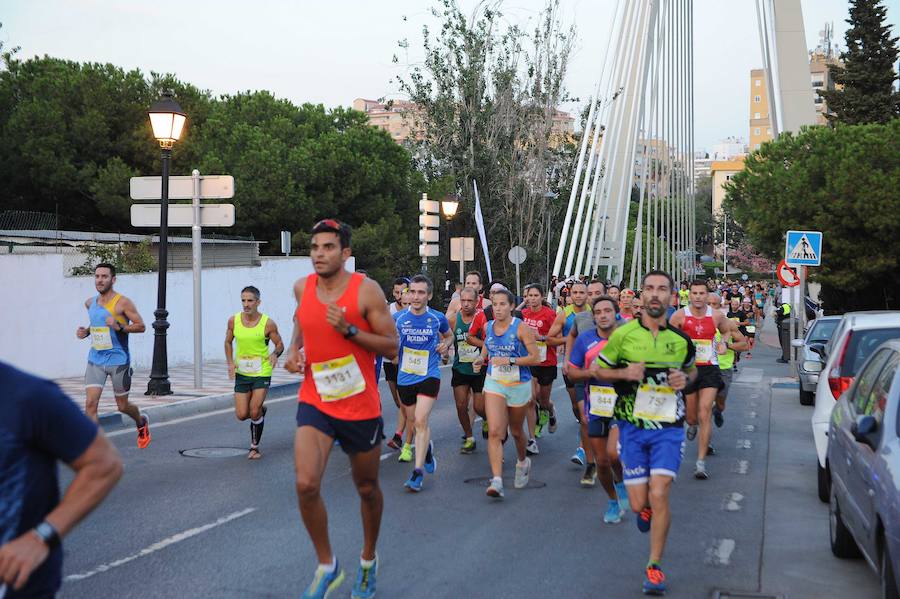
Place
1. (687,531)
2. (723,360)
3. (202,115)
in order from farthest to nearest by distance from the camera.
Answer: (202,115) → (723,360) → (687,531)

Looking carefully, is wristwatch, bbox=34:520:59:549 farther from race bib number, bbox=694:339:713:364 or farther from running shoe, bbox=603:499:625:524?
race bib number, bbox=694:339:713:364

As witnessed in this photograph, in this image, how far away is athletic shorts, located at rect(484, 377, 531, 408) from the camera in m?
9.61

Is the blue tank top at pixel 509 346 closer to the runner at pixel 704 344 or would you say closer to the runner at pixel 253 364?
the runner at pixel 704 344

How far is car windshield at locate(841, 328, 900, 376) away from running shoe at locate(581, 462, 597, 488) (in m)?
2.45

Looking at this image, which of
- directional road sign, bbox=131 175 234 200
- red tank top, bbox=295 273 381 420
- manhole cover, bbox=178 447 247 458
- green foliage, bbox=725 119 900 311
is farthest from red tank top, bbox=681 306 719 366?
green foliage, bbox=725 119 900 311

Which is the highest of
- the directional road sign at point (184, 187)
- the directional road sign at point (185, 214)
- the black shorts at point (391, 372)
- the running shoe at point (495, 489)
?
the directional road sign at point (184, 187)

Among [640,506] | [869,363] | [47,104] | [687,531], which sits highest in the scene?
[47,104]

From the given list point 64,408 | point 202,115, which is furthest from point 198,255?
point 202,115

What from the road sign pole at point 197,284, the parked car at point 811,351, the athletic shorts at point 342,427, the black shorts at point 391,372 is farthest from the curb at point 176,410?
the parked car at point 811,351

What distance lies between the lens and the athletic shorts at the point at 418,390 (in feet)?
34.0

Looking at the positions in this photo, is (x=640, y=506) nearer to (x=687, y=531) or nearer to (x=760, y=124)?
(x=687, y=531)

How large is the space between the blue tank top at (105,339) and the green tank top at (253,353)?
1.10 meters

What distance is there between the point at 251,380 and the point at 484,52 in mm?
30876

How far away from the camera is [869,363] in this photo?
289 inches
